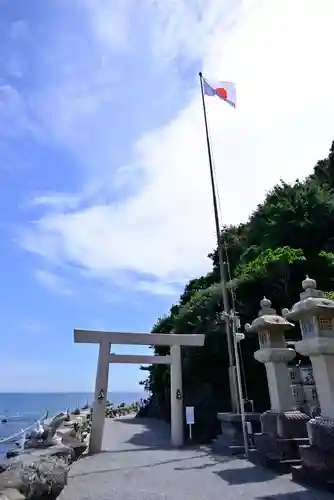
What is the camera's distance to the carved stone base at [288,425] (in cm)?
839

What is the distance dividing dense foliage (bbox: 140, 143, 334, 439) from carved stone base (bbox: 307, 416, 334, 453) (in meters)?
8.34

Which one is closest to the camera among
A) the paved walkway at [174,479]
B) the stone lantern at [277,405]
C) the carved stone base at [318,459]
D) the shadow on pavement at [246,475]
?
the carved stone base at [318,459]

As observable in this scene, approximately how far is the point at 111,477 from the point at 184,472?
62.3 inches

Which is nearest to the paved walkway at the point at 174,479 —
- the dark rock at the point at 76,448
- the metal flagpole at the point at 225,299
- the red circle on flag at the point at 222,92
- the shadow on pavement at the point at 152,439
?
the dark rock at the point at 76,448

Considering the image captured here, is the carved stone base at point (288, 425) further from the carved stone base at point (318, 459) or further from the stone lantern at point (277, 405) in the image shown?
the carved stone base at point (318, 459)

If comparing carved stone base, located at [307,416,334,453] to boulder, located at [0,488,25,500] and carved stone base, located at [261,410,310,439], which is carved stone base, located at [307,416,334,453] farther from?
boulder, located at [0,488,25,500]

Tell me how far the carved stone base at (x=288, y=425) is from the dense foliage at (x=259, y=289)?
6429mm

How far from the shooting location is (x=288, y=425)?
333 inches

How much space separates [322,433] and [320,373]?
3.17 feet

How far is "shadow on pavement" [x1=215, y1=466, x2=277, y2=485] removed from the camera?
739cm

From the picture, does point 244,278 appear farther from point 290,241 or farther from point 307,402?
point 307,402

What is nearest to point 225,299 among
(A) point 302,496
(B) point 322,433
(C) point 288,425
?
(C) point 288,425

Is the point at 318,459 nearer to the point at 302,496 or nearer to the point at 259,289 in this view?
the point at 302,496

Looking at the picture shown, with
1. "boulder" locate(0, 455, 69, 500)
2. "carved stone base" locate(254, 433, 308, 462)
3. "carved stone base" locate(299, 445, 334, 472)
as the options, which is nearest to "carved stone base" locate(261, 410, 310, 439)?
"carved stone base" locate(254, 433, 308, 462)
